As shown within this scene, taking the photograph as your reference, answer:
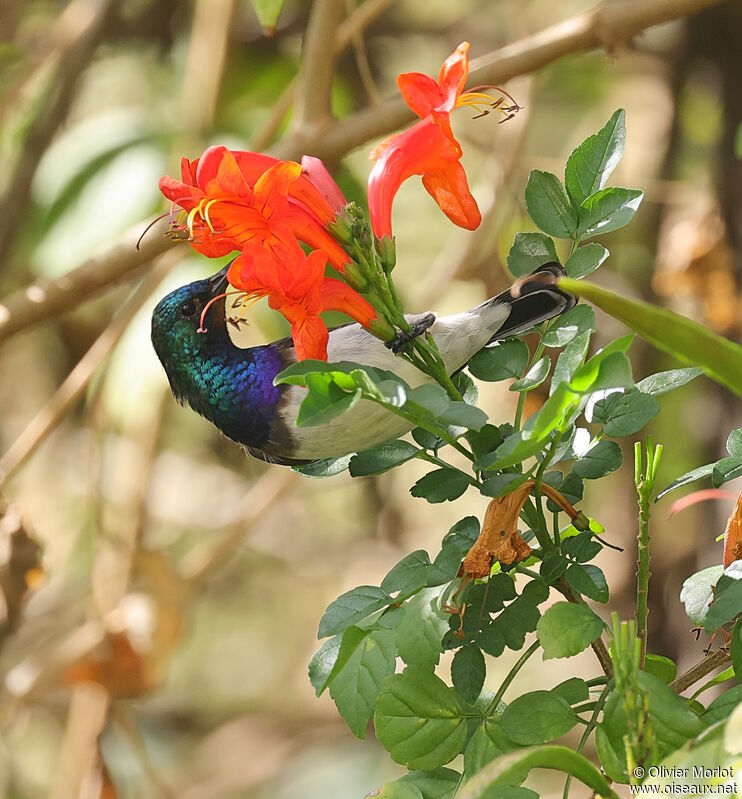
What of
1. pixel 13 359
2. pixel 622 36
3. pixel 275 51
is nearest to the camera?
pixel 622 36

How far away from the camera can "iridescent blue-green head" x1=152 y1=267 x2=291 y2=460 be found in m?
0.62

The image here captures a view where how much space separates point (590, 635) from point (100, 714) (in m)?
1.35

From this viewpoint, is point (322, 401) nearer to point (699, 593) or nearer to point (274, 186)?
point (274, 186)

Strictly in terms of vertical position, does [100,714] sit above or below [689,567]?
above

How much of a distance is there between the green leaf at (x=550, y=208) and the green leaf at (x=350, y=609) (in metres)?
0.22

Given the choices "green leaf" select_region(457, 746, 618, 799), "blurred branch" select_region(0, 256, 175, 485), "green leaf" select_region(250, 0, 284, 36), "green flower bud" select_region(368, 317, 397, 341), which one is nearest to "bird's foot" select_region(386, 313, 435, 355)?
"green flower bud" select_region(368, 317, 397, 341)

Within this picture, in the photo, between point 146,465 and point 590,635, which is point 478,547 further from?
point 146,465

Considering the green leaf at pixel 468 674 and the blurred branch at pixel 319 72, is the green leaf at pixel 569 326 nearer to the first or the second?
the green leaf at pixel 468 674

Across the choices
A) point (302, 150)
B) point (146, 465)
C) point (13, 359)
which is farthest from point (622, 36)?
point (13, 359)

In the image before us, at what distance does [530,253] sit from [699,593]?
0.73 ft

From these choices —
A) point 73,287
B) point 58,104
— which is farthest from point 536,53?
point 58,104

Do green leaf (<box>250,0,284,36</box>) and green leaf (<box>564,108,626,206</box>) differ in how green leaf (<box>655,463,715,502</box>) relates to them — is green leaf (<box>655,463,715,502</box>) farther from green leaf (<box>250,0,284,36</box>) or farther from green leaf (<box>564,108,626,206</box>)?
green leaf (<box>250,0,284,36</box>)

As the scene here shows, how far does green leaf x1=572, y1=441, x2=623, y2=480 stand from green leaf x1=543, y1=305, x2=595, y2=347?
0.22 ft

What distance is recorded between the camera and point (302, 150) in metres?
1.16
